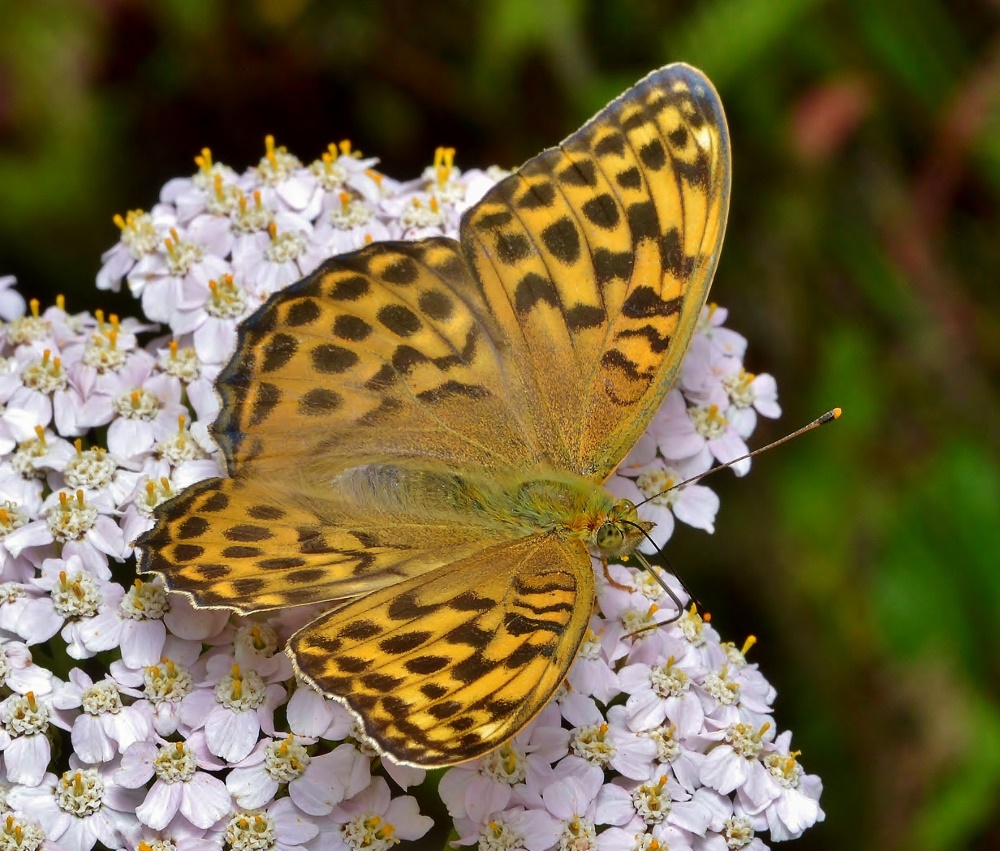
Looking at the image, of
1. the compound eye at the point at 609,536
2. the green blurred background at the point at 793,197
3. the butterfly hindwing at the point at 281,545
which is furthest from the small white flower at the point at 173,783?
the green blurred background at the point at 793,197

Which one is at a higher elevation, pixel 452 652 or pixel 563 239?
pixel 563 239

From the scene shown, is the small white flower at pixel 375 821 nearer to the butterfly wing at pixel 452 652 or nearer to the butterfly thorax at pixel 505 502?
the butterfly wing at pixel 452 652


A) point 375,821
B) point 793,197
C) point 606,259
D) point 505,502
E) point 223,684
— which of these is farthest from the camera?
point 793,197

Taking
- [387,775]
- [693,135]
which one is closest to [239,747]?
[387,775]

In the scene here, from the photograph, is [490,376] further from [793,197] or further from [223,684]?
[793,197]

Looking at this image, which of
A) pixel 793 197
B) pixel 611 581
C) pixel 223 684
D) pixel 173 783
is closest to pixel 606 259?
pixel 611 581

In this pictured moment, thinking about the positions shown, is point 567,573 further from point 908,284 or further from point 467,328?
point 908,284
